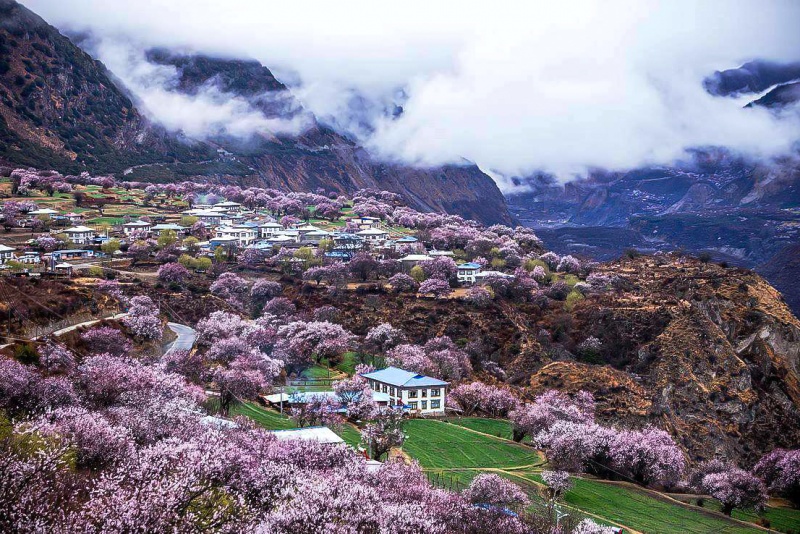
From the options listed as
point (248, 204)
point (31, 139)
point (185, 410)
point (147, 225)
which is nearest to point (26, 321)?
point (185, 410)

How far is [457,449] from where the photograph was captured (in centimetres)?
3803

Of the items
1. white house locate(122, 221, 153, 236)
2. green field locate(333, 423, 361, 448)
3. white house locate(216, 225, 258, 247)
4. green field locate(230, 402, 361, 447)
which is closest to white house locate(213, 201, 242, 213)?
white house locate(216, 225, 258, 247)

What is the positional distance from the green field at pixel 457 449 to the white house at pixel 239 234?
59.8 m

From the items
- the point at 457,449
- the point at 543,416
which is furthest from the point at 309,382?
the point at 543,416

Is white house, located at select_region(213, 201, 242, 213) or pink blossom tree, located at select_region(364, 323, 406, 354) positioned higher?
white house, located at select_region(213, 201, 242, 213)

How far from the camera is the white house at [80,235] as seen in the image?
83188 millimetres

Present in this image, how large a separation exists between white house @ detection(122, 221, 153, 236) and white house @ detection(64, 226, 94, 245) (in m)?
6.51

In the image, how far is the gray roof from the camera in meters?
47.9

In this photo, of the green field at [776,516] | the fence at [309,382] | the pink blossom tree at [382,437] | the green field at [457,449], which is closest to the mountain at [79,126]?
the fence at [309,382]

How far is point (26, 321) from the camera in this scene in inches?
1471

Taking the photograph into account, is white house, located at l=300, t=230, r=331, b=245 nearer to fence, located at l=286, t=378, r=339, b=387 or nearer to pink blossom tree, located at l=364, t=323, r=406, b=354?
pink blossom tree, located at l=364, t=323, r=406, b=354

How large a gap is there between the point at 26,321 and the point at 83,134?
126 metres

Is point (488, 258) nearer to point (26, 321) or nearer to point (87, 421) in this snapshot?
point (26, 321)

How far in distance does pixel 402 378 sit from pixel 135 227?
5831 cm
